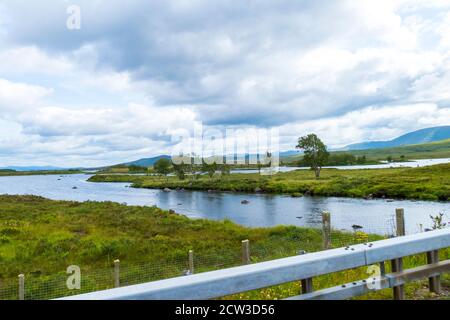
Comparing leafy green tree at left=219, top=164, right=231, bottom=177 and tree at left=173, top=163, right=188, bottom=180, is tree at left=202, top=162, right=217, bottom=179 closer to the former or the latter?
leafy green tree at left=219, top=164, right=231, bottom=177

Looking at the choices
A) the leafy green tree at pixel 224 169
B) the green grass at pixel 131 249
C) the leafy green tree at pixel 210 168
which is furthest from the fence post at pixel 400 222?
the leafy green tree at pixel 224 169

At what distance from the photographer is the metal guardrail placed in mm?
3225

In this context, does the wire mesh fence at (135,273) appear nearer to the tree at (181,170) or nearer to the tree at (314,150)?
the tree at (314,150)

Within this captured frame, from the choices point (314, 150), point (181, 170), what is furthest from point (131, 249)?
point (181, 170)

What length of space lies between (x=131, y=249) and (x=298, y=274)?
66.1ft

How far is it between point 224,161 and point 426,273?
120 meters

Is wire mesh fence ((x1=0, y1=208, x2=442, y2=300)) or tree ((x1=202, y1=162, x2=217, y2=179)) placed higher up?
tree ((x1=202, y1=162, x2=217, y2=179))

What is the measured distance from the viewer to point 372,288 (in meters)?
4.36

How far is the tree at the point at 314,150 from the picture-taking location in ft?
310

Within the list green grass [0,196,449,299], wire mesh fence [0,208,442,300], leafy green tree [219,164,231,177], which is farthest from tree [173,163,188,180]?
wire mesh fence [0,208,442,300]

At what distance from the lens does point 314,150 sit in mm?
95188

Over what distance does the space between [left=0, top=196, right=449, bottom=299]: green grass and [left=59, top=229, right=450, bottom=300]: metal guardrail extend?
4.31 ft
